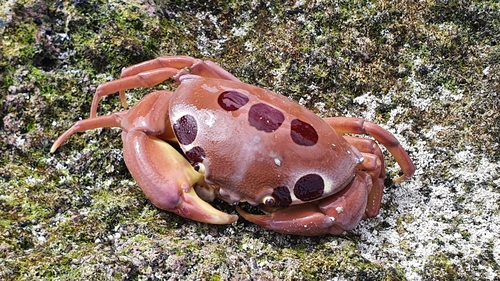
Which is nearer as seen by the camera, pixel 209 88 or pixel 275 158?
pixel 275 158

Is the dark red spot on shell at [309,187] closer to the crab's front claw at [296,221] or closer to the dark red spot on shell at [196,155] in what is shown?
the crab's front claw at [296,221]

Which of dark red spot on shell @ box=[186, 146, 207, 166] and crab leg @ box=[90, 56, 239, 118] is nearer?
dark red spot on shell @ box=[186, 146, 207, 166]

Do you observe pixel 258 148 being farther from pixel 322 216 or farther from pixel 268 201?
pixel 322 216

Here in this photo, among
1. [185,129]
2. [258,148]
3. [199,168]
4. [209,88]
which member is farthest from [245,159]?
[209,88]

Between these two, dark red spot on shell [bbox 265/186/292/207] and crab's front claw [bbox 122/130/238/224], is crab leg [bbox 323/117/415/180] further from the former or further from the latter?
crab's front claw [bbox 122/130/238/224]

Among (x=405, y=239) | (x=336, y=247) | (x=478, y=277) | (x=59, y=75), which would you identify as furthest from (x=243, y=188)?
(x=59, y=75)

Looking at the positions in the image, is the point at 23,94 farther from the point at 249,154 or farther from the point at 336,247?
the point at 336,247

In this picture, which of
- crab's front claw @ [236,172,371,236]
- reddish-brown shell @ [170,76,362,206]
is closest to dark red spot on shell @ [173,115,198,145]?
reddish-brown shell @ [170,76,362,206]
